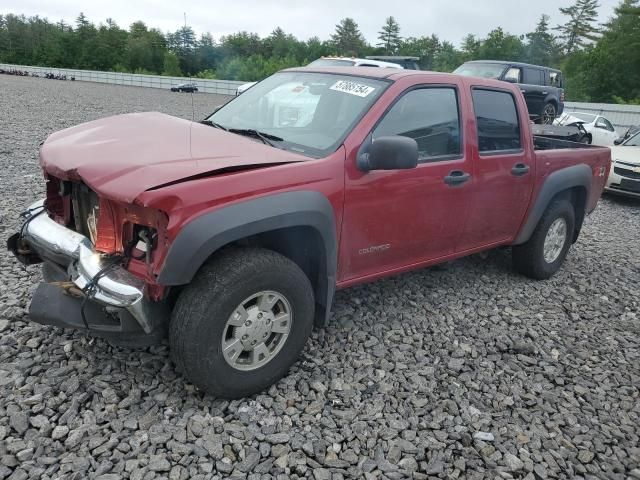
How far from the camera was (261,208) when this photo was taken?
278 centimetres

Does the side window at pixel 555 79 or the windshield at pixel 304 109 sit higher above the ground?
the side window at pixel 555 79

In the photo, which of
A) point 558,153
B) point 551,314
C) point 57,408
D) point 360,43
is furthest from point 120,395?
point 360,43

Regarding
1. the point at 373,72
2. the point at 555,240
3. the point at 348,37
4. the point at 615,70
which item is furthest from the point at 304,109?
the point at 348,37

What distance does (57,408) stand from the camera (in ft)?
9.24

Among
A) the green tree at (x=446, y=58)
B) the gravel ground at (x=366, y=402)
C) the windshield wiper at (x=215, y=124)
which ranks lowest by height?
the gravel ground at (x=366, y=402)

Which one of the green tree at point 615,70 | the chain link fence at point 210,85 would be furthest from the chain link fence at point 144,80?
the green tree at point 615,70

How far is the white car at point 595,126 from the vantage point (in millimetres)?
15938

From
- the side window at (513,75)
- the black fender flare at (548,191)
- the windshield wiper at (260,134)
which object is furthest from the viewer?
the side window at (513,75)

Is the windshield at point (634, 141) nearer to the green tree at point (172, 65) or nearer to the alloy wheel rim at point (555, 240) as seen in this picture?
the alloy wheel rim at point (555, 240)

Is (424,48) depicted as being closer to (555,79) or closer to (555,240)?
(555,79)

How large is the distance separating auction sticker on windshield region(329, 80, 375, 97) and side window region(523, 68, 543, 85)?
1398cm

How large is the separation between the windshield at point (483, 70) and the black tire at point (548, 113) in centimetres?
235

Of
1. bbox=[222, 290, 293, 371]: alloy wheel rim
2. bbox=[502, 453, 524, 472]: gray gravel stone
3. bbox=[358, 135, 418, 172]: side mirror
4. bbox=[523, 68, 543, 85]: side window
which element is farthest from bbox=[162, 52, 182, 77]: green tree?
bbox=[502, 453, 524, 472]: gray gravel stone

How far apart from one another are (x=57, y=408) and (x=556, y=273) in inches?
187
